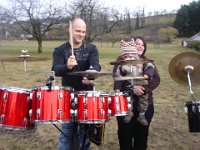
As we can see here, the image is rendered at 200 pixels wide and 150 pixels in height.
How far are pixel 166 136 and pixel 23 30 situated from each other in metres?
37.5

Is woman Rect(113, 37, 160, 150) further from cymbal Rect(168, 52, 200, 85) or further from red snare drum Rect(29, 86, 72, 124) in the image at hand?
red snare drum Rect(29, 86, 72, 124)

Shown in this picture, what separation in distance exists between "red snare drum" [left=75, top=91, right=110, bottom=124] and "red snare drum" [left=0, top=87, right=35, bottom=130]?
0.60m

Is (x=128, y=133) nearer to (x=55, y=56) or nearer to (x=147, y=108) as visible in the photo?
(x=147, y=108)

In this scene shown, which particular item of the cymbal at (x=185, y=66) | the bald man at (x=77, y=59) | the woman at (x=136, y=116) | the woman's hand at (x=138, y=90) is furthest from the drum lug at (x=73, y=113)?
the cymbal at (x=185, y=66)

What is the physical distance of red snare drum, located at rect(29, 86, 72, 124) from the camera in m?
3.80

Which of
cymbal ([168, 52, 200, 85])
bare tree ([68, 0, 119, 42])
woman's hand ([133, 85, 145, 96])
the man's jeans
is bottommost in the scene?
the man's jeans

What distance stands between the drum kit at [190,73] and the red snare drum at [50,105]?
6.54 feet

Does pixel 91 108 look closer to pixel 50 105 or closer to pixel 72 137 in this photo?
pixel 50 105

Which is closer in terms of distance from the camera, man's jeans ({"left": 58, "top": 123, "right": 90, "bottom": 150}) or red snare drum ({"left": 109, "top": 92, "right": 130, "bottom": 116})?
red snare drum ({"left": 109, "top": 92, "right": 130, "bottom": 116})

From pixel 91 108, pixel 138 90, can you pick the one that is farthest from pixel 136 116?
pixel 91 108

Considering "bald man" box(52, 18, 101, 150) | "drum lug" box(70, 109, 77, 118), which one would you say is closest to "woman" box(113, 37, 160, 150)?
"bald man" box(52, 18, 101, 150)

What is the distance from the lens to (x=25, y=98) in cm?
398

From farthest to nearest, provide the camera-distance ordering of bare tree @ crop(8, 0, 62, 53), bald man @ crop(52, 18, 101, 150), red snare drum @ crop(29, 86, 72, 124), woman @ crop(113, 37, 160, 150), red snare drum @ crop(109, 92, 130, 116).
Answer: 1. bare tree @ crop(8, 0, 62, 53)
2. woman @ crop(113, 37, 160, 150)
3. bald man @ crop(52, 18, 101, 150)
4. red snare drum @ crop(109, 92, 130, 116)
5. red snare drum @ crop(29, 86, 72, 124)

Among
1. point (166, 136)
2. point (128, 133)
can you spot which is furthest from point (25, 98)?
point (166, 136)
